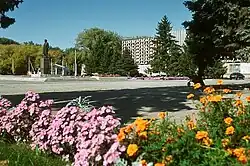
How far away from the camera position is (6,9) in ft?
43.6

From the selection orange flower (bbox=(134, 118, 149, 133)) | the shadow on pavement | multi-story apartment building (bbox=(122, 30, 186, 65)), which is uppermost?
multi-story apartment building (bbox=(122, 30, 186, 65))

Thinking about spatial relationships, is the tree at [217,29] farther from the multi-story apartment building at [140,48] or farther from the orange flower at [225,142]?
the multi-story apartment building at [140,48]

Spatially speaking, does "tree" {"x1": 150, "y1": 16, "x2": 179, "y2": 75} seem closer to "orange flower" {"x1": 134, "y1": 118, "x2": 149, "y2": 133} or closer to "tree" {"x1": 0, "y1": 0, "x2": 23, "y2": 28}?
"tree" {"x1": 0, "y1": 0, "x2": 23, "y2": 28}

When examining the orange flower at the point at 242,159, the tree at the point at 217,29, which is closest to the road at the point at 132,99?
the tree at the point at 217,29

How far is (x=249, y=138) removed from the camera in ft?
9.91

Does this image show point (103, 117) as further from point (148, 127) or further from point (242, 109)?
point (242, 109)

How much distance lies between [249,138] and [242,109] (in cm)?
90

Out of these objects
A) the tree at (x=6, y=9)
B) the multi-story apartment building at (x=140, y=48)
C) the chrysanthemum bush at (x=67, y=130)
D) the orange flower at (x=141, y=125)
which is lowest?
the chrysanthemum bush at (x=67, y=130)

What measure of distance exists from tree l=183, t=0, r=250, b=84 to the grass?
16193 mm

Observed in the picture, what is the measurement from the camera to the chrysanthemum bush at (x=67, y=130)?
3.42 metres

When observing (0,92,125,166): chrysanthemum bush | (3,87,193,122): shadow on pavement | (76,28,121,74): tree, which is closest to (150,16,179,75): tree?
(76,28,121,74): tree

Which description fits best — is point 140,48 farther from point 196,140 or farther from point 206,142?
point 206,142

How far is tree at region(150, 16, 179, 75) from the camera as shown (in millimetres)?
66875

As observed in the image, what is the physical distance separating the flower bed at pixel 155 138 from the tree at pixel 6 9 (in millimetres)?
8821
